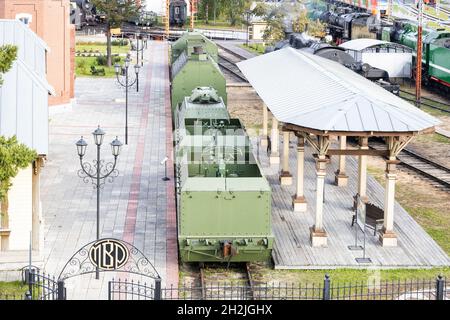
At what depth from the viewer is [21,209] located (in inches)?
941

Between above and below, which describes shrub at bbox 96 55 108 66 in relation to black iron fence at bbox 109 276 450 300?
above

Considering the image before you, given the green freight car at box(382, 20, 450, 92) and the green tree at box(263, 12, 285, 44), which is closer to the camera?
the green freight car at box(382, 20, 450, 92)

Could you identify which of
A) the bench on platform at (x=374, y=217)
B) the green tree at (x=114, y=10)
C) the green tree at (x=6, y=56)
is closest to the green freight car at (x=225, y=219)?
the bench on platform at (x=374, y=217)

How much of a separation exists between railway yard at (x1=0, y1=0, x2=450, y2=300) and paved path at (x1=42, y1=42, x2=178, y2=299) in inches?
3.0

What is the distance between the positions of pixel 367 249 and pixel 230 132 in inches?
220

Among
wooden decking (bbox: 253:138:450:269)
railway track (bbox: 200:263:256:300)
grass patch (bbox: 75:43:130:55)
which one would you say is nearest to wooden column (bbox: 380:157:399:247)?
wooden decking (bbox: 253:138:450:269)

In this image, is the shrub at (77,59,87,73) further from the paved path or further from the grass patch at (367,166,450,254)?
the grass patch at (367,166,450,254)

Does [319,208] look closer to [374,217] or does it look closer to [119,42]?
[374,217]

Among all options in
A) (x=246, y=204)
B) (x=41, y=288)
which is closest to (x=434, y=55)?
(x=246, y=204)

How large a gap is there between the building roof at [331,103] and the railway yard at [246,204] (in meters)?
0.06

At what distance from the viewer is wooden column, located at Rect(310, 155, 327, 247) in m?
25.2

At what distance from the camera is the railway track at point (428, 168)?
111 ft

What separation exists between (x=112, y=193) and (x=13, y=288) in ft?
29.8

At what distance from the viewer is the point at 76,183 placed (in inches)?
1266
